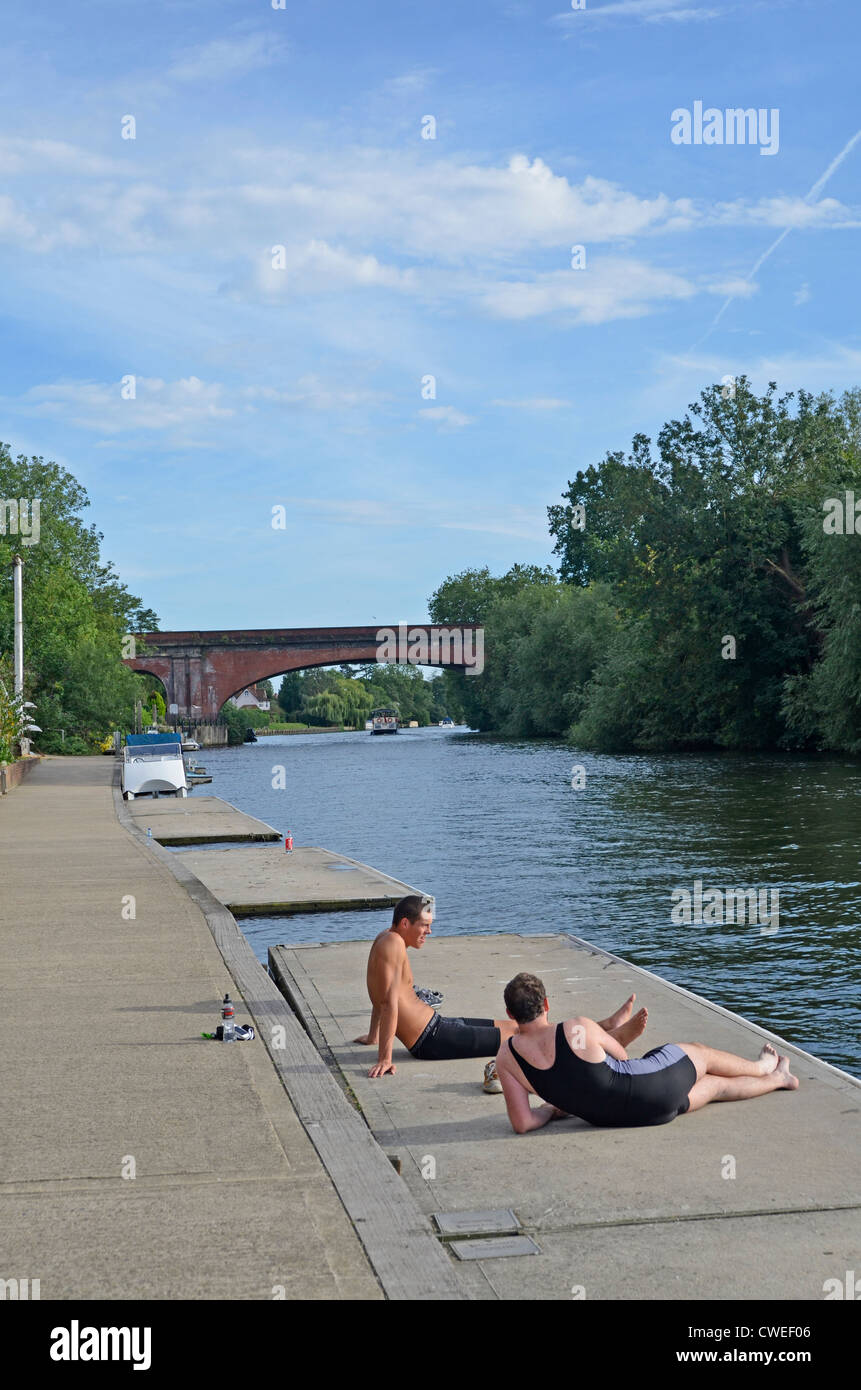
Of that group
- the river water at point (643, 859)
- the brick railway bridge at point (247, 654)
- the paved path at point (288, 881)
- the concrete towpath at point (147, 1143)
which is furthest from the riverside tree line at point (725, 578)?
the brick railway bridge at point (247, 654)

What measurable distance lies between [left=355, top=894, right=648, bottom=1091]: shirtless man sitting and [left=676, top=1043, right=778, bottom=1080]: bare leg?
58 cm

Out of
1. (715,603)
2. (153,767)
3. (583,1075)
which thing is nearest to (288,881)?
(583,1075)

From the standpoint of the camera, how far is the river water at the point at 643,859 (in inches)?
480

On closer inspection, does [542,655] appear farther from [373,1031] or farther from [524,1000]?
[524,1000]

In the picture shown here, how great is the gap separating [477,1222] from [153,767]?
33070 millimetres

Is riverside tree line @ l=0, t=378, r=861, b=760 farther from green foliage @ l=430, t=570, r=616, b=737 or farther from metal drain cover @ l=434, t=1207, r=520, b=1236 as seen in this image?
metal drain cover @ l=434, t=1207, r=520, b=1236

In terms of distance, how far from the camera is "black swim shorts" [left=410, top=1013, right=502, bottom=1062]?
8.07 m

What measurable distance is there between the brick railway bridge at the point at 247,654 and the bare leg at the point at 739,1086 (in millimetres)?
100072

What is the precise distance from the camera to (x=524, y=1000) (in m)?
6.65

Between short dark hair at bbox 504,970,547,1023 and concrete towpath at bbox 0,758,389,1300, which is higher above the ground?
short dark hair at bbox 504,970,547,1023

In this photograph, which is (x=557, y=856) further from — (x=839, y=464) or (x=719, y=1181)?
(x=839, y=464)

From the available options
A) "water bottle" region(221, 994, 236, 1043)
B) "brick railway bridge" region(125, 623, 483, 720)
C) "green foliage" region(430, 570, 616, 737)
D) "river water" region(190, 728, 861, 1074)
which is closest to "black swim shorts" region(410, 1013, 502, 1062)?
"water bottle" region(221, 994, 236, 1043)

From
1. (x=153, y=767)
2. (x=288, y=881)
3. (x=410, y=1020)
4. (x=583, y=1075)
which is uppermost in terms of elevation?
(x=583, y=1075)

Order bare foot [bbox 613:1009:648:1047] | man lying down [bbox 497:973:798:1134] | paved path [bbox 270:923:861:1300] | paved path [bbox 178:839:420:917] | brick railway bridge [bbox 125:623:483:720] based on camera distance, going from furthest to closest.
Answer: brick railway bridge [bbox 125:623:483:720]
paved path [bbox 178:839:420:917]
bare foot [bbox 613:1009:648:1047]
man lying down [bbox 497:973:798:1134]
paved path [bbox 270:923:861:1300]
